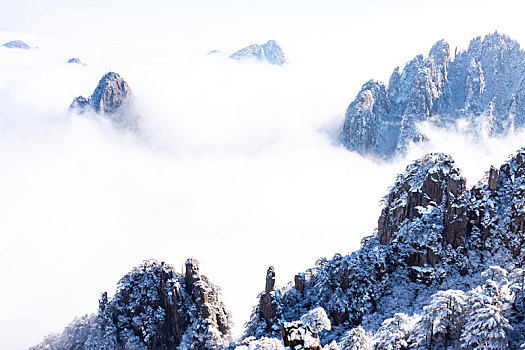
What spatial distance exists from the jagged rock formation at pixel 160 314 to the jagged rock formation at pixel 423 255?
46.2 feet

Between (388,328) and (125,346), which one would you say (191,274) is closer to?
(125,346)

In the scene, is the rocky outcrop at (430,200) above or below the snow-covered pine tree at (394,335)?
above

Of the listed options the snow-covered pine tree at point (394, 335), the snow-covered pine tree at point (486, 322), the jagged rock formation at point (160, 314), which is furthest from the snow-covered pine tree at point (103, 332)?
the snow-covered pine tree at point (486, 322)

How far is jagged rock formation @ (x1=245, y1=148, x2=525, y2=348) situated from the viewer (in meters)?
84.0

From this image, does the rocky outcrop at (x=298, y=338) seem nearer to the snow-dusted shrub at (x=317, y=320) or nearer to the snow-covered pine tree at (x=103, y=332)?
the snow-dusted shrub at (x=317, y=320)

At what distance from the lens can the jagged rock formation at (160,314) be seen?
97875 mm

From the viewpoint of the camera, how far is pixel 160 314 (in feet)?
325

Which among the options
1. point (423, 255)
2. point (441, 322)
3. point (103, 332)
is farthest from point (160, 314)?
point (441, 322)

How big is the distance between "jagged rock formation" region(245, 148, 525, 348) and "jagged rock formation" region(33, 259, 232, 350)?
1407 centimetres

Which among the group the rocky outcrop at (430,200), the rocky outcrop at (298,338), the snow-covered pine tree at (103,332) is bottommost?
the rocky outcrop at (298,338)

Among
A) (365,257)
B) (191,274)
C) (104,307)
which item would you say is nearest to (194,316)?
(191,274)

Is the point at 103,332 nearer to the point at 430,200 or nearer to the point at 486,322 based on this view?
the point at 486,322

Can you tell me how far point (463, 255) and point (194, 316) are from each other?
69793 millimetres

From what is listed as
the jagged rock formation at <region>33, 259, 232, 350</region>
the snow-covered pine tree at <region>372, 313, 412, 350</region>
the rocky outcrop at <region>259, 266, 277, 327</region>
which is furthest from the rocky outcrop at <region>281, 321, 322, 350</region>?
the jagged rock formation at <region>33, 259, 232, 350</region>
